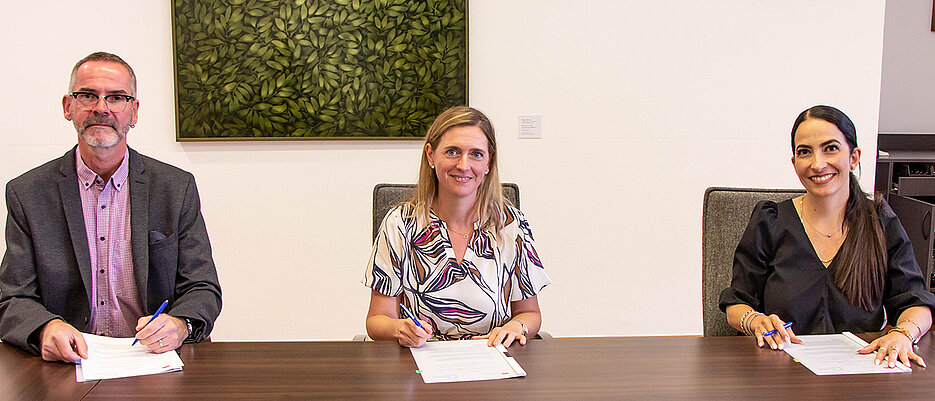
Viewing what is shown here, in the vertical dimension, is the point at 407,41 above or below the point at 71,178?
above

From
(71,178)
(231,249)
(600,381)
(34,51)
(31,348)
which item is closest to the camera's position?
(600,381)

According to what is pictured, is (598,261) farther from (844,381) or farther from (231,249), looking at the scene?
(844,381)

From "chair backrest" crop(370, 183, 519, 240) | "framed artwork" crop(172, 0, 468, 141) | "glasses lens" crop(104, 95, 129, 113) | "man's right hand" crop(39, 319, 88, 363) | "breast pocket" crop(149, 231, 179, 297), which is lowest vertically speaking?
"man's right hand" crop(39, 319, 88, 363)

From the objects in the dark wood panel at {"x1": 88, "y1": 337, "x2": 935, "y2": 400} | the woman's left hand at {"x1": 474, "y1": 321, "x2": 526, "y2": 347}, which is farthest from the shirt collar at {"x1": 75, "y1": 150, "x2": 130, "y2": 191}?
the woman's left hand at {"x1": 474, "y1": 321, "x2": 526, "y2": 347}

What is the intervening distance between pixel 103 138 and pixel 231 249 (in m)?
1.48

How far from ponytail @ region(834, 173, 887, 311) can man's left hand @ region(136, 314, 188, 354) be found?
1.55 metres

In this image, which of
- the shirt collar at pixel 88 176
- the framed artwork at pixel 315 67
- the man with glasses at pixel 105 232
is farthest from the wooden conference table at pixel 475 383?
the framed artwork at pixel 315 67

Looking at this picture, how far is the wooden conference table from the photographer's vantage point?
1.35 metres

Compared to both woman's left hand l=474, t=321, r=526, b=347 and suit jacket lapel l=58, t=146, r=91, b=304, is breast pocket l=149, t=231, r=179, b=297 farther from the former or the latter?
woman's left hand l=474, t=321, r=526, b=347

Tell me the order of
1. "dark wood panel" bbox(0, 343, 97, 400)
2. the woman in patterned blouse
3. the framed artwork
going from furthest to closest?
the framed artwork
the woman in patterned blouse
"dark wood panel" bbox(0, 343, 97, 400)

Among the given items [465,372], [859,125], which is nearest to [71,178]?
[465,372]

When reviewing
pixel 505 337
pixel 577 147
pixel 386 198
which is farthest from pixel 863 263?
pixel 577 147

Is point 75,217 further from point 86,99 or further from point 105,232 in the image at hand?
point 86,99

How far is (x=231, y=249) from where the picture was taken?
3.28 metres
